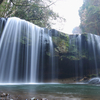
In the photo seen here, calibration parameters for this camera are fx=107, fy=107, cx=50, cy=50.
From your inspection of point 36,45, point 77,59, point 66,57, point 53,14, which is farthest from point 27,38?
point 53,14

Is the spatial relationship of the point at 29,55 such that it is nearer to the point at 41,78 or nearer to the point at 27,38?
the point at 27,38

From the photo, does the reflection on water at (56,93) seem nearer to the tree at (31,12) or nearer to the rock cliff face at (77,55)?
the rock cliff face at (77,55)

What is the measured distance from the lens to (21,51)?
10.4 m

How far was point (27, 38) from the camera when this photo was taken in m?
10.8

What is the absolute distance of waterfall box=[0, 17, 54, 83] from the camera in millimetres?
9469

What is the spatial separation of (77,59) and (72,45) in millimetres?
1791

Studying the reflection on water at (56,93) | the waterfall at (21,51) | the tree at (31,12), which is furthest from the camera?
the tree at (31,12)

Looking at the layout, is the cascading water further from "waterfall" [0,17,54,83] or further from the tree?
the tree

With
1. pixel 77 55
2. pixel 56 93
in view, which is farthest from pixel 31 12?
pixel 56 93

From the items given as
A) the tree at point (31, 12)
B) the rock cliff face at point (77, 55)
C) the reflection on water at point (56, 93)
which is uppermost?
the tree at point (31, 12)

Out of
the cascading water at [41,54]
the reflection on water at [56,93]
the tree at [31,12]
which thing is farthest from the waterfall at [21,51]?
the tree at [31,12]

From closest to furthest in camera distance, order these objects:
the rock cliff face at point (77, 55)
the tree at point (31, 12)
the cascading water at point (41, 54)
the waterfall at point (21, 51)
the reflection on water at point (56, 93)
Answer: the reflection on water at point (56, 93) → the waterfall at point (21, 51) → the cascading water at point (41, 54) → the rock cliff face at point (77, 55) → the tree at point (31, 12)

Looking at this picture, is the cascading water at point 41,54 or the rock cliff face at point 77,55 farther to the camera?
the rock cliff face at point 77,55

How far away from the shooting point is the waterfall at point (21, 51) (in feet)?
31.1
